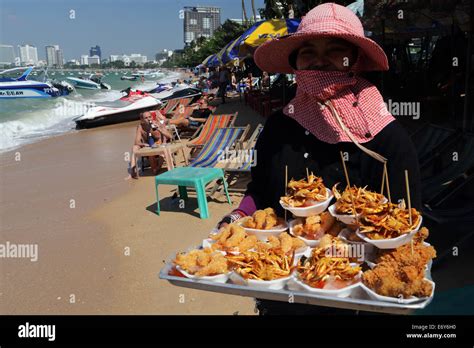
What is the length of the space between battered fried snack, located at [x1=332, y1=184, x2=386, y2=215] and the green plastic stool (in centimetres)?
482

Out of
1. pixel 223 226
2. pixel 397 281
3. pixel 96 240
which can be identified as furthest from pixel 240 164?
pixel 397 281

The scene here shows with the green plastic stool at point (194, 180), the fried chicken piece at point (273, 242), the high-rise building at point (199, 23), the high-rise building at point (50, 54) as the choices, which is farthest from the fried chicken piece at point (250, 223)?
the high-rise building at point (50, 54)

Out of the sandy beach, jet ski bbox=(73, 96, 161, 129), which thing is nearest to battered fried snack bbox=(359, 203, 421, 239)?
the sandy beach

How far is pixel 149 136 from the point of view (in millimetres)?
9891

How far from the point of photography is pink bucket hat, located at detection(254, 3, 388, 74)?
1732mm

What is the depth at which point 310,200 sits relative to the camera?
1.70m

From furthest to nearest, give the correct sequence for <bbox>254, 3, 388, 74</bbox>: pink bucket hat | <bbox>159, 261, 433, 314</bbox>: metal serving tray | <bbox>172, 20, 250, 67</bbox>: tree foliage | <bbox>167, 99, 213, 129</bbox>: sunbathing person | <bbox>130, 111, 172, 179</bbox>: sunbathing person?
<bbox>172, 20, 250, 67</bbox>: tree foliage, <bbox>167, 99, 213, 129</bbox>: sunbathing person, <bbox>130, 111, 172, 179</bbox>: sunbathing person, <bbox>254, 3, 388, 74</bbox>: pink bucket hat, <bbox>159, 261, 433, 314</bbox>: metal serving tray

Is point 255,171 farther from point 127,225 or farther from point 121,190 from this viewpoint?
point 121,190

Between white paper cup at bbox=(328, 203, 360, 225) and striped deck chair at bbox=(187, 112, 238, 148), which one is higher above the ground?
white paper cup at bbox=(328, 203, 360, 225)

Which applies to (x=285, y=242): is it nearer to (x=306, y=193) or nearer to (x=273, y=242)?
(x=273, y=242)

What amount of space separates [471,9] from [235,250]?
6.10 metres

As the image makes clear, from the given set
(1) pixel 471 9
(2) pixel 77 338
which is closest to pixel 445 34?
(1) pixel 471 9

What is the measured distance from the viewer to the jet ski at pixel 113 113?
67.7ft

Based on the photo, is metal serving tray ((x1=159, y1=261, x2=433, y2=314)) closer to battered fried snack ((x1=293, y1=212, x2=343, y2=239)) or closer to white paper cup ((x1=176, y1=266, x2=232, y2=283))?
white paper cup ((x1=176, y1=266, x2=232, y2=283))
